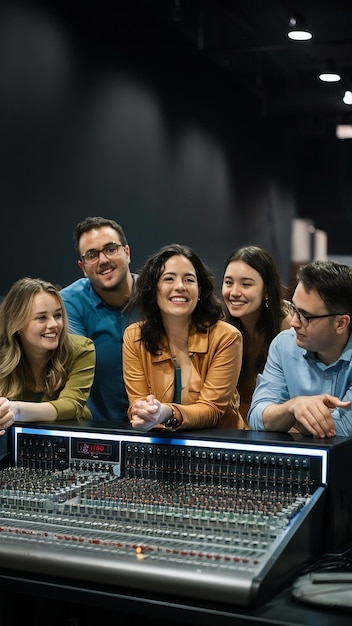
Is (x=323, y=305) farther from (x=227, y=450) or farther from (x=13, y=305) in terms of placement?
(x=13, y=305)

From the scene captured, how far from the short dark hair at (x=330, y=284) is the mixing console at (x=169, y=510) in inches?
21.4

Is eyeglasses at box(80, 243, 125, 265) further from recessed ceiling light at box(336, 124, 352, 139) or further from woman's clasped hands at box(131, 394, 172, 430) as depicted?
recessed ceiling light at box(336, 124, 352, 139)

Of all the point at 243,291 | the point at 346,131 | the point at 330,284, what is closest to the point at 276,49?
the point at 346,131

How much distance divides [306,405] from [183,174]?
4.04 meters

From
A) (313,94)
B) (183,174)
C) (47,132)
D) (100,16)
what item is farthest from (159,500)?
(313,94)

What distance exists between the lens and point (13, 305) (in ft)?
10.6

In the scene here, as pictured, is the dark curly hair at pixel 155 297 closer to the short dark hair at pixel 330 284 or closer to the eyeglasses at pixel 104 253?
the short dark hair at pixel 330 284

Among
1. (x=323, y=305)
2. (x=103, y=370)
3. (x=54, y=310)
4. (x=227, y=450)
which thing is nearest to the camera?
(x=227, y=450)

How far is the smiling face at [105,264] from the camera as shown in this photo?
3830 millimetres

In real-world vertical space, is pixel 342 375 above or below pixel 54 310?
below

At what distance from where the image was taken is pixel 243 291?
12.4 ft

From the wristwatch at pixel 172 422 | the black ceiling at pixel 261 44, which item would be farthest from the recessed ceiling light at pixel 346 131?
the wristwatch at pixel 172 422

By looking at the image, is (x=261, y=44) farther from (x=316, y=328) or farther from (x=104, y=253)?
(x=316, y=328)

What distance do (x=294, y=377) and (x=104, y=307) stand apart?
51.8 inches
